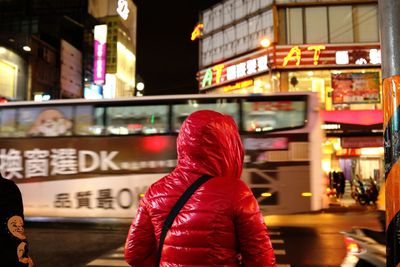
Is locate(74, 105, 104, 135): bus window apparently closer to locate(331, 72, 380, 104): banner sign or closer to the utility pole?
the utility pole

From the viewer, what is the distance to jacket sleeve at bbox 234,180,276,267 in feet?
6.87

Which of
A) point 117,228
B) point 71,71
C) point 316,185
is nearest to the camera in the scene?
point 316,185

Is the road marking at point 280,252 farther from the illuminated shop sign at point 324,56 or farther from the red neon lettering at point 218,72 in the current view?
the red neon lettering at point 218,72

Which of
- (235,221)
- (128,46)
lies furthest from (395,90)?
(128,46)

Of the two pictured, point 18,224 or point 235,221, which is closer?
point 235,221

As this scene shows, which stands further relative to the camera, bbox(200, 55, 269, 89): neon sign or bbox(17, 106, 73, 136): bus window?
bbox(200, 55, 269, 89): neon sign

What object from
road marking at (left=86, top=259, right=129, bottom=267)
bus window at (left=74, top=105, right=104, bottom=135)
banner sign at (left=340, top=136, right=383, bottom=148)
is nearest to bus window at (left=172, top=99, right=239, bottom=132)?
bus window at (left=74, top=105, right=104, bottom=135)

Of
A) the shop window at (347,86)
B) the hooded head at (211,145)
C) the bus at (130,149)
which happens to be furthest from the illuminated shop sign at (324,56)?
the hooded head at (211,145)

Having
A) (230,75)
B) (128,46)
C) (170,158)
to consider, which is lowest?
(170,158)

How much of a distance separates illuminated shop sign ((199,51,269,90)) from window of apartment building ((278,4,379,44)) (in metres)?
1.48

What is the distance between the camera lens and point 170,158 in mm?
11922

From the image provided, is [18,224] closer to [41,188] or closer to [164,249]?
[164,249]

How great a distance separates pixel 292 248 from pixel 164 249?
7882 mm

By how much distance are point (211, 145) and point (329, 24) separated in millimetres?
20933
